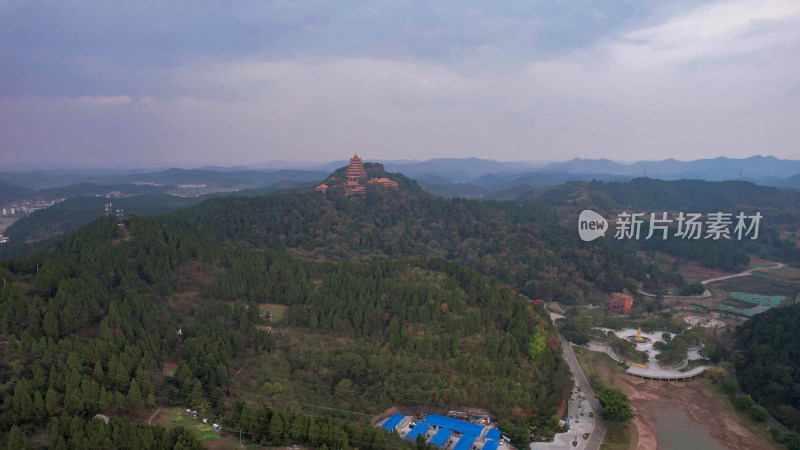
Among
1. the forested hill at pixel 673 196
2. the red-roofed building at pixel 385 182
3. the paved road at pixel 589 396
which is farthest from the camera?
the forested hill at pixel 673 196

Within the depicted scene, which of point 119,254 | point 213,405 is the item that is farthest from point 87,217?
point 213,405

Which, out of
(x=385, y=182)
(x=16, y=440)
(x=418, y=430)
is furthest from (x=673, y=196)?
(x=16, y=440)

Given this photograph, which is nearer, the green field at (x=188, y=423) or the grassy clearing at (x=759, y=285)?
the green field at (x=188, y=423)

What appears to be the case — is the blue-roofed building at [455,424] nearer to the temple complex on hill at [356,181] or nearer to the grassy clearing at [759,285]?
the grassy clearing at [759,285]

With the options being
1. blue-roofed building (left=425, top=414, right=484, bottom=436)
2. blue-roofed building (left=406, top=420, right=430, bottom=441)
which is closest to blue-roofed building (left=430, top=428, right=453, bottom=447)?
blue-roofed building (left=425, top=414, right=484, bottom=436)

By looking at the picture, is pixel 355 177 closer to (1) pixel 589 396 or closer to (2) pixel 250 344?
(2) pixel 250 344

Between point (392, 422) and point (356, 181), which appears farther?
point (356, 181)
